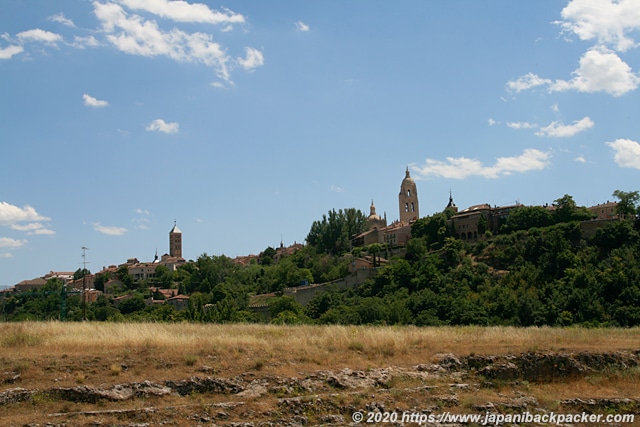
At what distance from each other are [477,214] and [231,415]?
7319 cm

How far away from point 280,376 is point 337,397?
1290 mm

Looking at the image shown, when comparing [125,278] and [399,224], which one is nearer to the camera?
[399,224]

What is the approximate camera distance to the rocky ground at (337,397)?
1059cm

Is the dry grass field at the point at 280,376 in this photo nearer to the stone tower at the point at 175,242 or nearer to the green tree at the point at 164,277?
the green tree at the point at 164,277

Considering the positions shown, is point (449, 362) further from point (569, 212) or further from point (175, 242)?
point (175, 242)

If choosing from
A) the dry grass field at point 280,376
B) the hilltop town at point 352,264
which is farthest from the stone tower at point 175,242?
the dry grass field at point 280,376

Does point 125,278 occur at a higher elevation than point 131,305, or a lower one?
higher

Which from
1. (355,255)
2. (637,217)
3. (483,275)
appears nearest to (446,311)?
(483,275)

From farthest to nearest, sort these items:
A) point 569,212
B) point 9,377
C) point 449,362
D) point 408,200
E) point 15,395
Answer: point 408,200, point 569,212, point 449,362, point 9,377, point 15,395

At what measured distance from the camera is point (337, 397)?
38.0ft

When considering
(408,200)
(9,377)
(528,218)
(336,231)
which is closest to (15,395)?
(9,377)

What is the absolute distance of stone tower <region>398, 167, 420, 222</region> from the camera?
119688 mm

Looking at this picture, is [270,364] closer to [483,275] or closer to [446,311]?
[446,311]

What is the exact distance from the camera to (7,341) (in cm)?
1426
